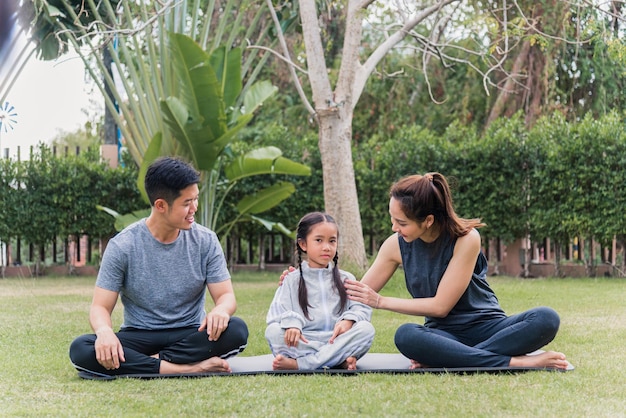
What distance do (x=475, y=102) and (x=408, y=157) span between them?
13.0ft

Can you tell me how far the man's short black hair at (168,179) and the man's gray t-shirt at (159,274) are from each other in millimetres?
297

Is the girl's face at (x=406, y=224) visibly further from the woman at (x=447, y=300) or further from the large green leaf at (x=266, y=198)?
the large green leaf at (x=266, y=198)

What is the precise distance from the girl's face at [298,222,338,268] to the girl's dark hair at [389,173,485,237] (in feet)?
1.34

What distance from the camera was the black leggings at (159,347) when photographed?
4.16 metres

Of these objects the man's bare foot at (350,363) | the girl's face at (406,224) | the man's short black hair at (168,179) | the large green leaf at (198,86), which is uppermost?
the large green leaf at (198,86)

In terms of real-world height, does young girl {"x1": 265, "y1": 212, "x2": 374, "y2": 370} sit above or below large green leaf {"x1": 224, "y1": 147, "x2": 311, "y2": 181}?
below

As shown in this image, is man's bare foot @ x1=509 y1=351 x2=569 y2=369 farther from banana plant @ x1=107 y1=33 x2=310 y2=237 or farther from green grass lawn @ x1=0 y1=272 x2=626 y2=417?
banana plant @ x1=107 y1=33 x2=310 y2=237

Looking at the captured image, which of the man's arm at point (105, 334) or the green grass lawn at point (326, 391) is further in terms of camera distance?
the man's arm at point (105, 334)

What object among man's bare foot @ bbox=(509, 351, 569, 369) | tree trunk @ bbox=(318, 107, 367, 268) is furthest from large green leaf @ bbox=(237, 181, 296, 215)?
man's bare foot @ bbox=(509, 351, 569, 369)

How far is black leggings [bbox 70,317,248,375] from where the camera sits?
13.6ft

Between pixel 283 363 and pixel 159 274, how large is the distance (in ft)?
2.70

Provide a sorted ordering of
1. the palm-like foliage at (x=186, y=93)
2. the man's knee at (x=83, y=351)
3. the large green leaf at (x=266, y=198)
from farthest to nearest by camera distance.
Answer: the large green leaf at (x=266, y=198) < the palm-like foliage at (x=186, y=93) < the man's knee at (x=83, y=351)

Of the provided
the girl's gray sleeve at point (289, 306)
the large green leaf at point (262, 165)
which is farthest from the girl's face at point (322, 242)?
the large green leaf at point (262, 165)

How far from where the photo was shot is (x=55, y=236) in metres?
13.8
